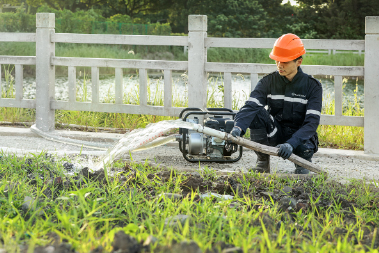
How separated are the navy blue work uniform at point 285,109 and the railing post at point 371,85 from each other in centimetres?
152

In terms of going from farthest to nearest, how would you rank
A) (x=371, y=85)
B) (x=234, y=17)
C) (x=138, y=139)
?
(x=234, y=17) < (x=371, y=85) < (x=138, y=139)

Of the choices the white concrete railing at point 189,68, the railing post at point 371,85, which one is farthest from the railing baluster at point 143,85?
the railing post at point 371,85

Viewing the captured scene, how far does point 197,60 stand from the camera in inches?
225

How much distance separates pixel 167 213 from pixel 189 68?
3438mm

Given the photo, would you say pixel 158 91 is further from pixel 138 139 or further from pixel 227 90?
pixel 138 139

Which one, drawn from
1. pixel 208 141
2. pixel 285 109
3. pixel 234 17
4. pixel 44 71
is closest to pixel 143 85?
pixel 44 71

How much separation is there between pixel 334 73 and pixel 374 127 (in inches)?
31.2

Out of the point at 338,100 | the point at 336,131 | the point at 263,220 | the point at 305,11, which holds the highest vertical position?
the point at 305,11

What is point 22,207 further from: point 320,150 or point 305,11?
point 305,11

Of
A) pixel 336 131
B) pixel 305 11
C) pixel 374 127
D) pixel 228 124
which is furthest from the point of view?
pixel 305 11

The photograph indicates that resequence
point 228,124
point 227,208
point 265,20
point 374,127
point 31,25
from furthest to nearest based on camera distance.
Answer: point 265,20
point 31,25
point 374,127
point 228,124
point 227,208

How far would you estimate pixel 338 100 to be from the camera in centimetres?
542

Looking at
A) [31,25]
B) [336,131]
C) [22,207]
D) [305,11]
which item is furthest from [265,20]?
[22,207]

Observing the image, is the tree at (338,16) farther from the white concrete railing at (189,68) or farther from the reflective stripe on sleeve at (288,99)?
the reflective stripe on sleeve at (288,99)
